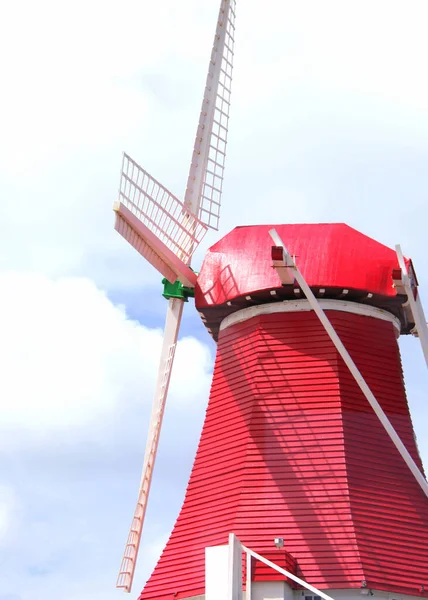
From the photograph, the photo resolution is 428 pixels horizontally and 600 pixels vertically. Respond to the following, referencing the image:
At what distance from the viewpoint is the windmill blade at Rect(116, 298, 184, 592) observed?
2844 centimetres

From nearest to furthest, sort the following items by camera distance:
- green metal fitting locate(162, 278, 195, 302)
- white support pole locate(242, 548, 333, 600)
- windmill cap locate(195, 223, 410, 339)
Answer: white support pole locate(242, 548, 333, 600) → windmill cap locate(195, 223, 410, 339) → green metal fitting locate(162, 278, 195, 302)

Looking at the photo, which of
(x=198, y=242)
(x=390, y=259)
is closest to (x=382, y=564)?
(x=390, y=259)

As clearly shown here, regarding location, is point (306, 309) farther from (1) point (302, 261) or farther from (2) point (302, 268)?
(1) point (302, 261)

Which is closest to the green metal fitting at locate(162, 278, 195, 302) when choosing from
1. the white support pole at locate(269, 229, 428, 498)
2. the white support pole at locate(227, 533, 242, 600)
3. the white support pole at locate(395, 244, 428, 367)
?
the white support pole at locate(269, 229, 428, 498)

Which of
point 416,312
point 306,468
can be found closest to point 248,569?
point 306,468

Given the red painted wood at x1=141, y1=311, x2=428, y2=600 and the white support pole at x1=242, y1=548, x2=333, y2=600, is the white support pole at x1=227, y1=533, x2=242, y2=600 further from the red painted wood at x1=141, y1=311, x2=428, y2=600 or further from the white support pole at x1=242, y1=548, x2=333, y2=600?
the red painted wood at x1=141, y1=311, x2=428, y2=600

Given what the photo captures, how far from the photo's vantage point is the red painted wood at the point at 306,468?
81.5 ft

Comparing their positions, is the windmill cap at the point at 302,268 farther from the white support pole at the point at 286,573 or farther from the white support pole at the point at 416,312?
the white support pole at the point at 286,573

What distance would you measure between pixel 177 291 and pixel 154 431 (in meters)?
2.82

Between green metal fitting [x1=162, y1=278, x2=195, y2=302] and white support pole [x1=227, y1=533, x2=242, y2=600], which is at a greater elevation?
green metal fitting [x1=162, y1=278, x2=195, y2=302]

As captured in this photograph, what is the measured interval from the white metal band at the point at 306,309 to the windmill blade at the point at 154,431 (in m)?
1.74

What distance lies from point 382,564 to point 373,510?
102 cm

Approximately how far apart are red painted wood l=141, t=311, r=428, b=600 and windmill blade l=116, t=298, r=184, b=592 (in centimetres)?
141

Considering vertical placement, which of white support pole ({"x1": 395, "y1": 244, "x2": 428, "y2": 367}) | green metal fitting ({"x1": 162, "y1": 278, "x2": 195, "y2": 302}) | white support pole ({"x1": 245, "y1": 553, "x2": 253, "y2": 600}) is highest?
green metal fitting ({"x1": 162, "y1": 278, "x2": 195, "y2": 302})
